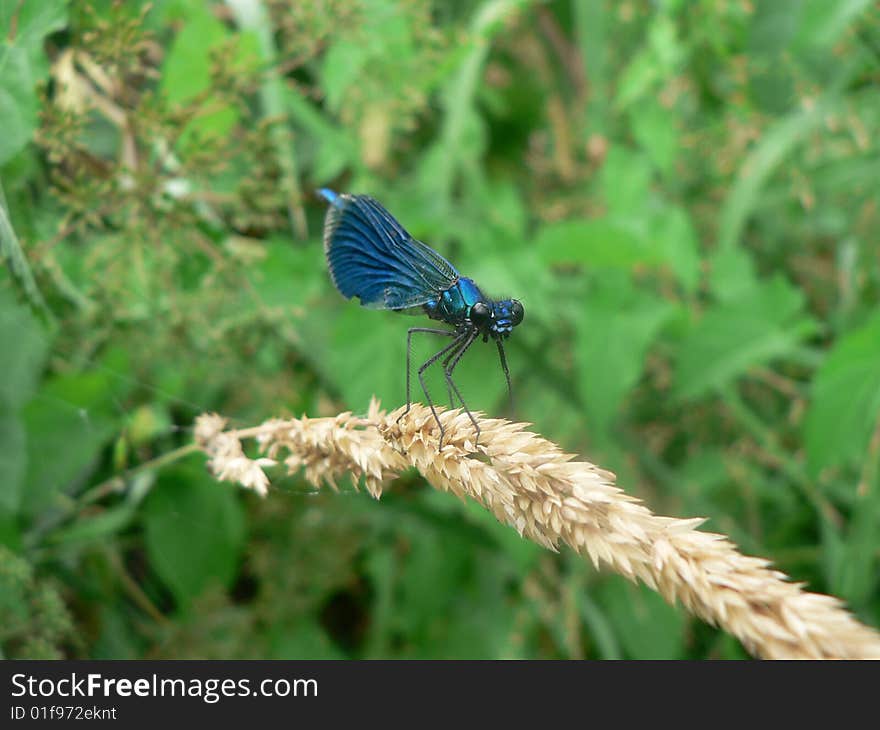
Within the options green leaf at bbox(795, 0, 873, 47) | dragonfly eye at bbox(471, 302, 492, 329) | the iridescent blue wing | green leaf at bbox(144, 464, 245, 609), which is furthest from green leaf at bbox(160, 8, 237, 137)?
green leaf at bbox(795, 0, 873, 47)

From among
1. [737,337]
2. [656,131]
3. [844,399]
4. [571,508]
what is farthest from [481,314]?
[656,131]

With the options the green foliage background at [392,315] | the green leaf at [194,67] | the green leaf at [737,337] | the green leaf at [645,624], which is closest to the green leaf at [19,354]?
the green foliage background at [392,315]

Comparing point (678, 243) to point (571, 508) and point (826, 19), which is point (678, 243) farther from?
point (571, 508)

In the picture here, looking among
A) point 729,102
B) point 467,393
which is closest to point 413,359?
point 467,393

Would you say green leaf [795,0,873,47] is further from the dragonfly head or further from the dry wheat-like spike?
the dry wheat-like spike

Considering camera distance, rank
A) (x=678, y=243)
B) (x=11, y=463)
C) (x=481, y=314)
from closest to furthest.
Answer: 1. (x=481, y=314)
2. (x=11, y=463)
3. (x=678, y=243)

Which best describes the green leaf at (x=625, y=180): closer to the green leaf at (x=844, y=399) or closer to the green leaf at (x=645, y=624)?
the green leaf at (x=844, y=399)

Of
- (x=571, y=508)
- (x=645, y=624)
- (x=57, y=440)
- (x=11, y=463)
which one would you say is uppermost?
(x=57, y=440)
